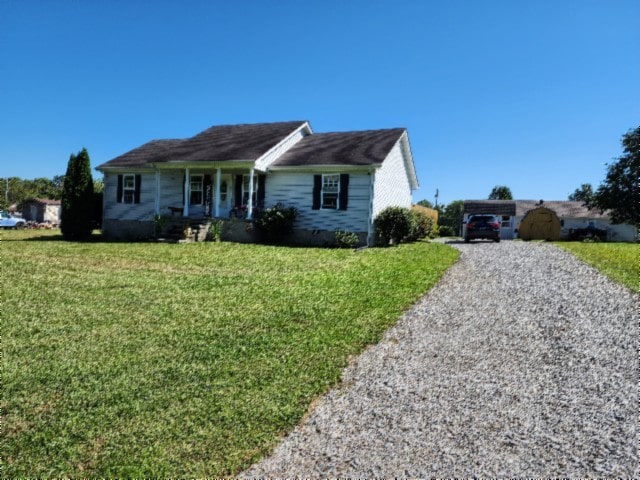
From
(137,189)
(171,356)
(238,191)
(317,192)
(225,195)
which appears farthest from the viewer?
(137,189)

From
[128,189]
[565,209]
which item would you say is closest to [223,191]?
[128,189]

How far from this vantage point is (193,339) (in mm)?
6348

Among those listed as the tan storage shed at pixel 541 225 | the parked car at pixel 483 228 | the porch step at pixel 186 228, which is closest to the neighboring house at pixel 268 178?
the porch step at pixel 186 228

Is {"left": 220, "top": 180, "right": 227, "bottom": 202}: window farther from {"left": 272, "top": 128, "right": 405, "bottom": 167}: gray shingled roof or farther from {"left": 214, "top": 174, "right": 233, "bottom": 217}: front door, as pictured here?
{"left": 272, "top": 128, "right": 405, "bottom": 167}: gray shingled roof

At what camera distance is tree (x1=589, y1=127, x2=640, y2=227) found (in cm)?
3164

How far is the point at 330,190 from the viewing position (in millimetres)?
18734

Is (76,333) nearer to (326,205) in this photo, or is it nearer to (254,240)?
(254,240)

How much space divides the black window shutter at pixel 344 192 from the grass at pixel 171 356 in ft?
24.1

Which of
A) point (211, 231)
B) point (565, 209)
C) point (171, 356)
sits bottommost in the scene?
point (171, 356)

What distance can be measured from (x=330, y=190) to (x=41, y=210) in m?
53.0

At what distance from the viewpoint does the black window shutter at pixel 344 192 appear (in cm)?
1836

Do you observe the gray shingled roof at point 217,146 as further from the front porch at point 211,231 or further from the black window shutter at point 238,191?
the front porch at point 211,231

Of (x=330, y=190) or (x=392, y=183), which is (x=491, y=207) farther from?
(x=330, y=190)

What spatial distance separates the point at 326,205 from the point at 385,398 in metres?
14.5
